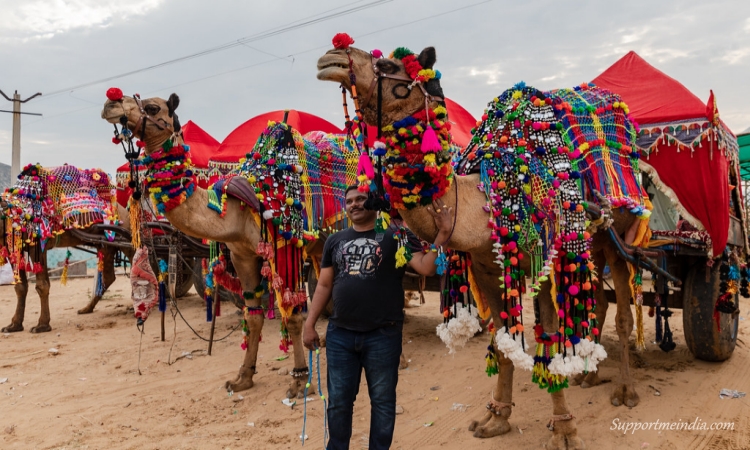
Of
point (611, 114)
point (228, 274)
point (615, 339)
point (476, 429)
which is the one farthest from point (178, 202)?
point (615, 339)

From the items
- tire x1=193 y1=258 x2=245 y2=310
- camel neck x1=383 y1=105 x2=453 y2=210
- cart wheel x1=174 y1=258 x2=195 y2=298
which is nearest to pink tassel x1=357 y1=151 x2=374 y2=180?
camel neck x1=383 y1=105 x2=453 y2=210

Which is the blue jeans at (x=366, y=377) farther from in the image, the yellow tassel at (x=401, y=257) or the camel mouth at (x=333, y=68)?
the camel mouth at (x=333, y=68)

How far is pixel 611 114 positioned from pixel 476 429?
8.78 ft

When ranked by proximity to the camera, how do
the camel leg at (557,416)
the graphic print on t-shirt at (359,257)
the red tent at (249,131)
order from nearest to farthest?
the graphic print on t-shirt at (359,257) → the camel leg at (557,416) → the red tent at (249,131)

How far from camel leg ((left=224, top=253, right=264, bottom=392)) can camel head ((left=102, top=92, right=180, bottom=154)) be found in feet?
4.55

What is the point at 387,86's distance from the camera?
271 cm

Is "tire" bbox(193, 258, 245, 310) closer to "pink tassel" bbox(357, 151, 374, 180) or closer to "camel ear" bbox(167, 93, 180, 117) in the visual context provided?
"camel ear" bbox(167, 93, 180, 117)

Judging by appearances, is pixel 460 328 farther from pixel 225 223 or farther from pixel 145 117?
pixel 145 117

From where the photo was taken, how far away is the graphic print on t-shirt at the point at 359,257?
3029mm

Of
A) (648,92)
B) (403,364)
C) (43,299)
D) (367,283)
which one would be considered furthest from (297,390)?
(43,299)

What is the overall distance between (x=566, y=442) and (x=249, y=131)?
25.4ft

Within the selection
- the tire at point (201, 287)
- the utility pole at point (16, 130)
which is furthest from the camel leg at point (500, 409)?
the utility pole at point (16, 130)

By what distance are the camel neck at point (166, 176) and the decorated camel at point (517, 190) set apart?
225cm

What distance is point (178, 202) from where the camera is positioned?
173 inches
